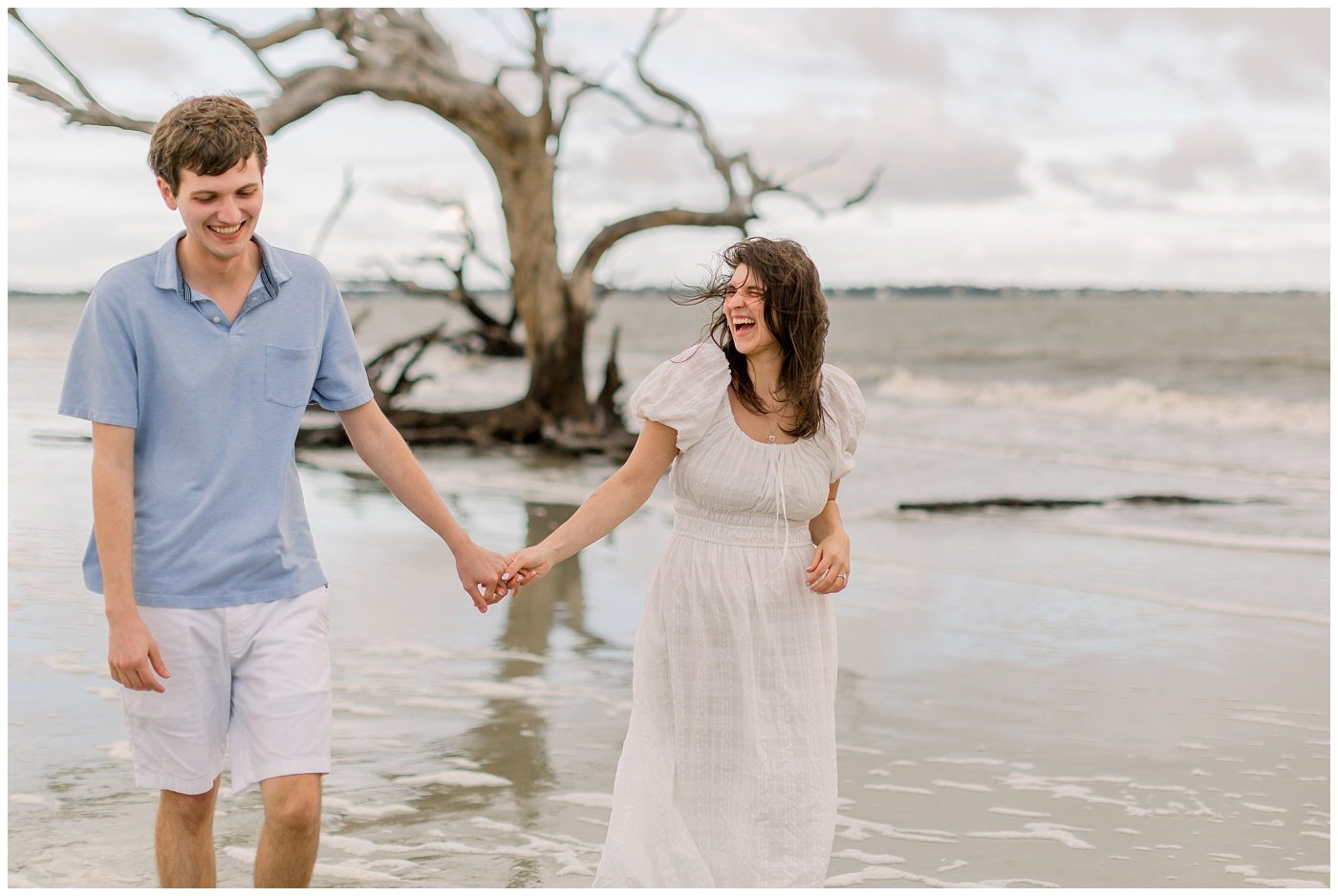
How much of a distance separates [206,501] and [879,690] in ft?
12.9

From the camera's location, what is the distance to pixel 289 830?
303 centimetres

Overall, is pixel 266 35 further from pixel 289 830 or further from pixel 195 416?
pixel 289 830

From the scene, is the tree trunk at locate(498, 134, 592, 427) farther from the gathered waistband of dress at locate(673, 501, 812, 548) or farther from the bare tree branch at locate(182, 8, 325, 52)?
the gathered waistband of dress at locate(673, 501, 812, 548)

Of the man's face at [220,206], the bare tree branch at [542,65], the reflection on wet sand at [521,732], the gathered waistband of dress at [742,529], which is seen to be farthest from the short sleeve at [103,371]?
the bare tree branch at [542,65]

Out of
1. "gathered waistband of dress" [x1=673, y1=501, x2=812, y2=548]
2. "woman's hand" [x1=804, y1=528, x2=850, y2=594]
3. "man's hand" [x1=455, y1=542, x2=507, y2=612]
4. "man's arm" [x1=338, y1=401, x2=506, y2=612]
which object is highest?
"man's arm" [x1=338, y1=401, x2=506, y2=612]

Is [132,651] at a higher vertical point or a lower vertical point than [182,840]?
higher

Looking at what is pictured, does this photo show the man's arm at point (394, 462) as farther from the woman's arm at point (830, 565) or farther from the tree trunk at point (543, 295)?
the tree trunk at point (543, 295)

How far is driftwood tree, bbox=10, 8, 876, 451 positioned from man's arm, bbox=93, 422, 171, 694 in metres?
10.7

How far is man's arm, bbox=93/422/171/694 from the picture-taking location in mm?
2875

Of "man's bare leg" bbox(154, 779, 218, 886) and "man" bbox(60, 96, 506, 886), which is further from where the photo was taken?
"man's bare leg" bbox(154, 779, 218, 886)

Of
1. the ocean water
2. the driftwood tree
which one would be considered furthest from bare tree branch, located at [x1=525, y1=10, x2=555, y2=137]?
the ocean water

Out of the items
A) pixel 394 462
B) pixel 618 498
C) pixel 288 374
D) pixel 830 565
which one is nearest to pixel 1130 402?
pixel 830 565

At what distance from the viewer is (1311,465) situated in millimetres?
18953

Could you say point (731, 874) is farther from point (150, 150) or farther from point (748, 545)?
point (150, 150)
